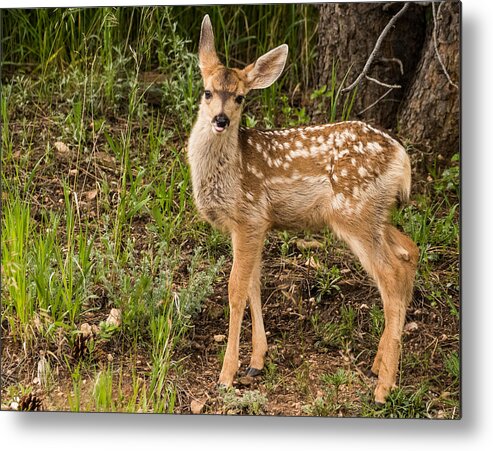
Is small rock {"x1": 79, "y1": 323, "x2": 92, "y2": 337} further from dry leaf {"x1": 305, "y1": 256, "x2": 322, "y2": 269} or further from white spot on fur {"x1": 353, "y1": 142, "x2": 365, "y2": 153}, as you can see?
white spot on fur {"x1": 353, "y1": 142, "x2": 365, "y2": 153}

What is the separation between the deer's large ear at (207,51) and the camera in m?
4.28

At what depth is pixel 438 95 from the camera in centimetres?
431

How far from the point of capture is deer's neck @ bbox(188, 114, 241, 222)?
427 cm

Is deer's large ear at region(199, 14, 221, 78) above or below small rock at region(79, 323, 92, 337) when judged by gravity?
above

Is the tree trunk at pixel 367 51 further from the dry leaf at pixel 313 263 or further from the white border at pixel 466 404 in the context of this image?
the dry leaf at pixel 313 263

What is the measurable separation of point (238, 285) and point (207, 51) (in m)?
0.81

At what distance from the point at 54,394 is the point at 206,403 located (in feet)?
1.77

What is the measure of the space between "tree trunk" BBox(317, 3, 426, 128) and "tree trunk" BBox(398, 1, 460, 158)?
1.6 inches

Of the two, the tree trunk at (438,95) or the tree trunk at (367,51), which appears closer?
the tree trunk at (438,95)

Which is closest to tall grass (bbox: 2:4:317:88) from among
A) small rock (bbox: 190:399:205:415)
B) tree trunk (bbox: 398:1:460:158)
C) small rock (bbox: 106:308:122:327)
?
tree trunk (bbox: 398:1:460:158)

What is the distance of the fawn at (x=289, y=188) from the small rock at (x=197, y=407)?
0.11 metres

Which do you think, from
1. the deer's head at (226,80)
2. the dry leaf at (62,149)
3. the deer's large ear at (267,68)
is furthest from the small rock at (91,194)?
the deer's large ear at (267,68)

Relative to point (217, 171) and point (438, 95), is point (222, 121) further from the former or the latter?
point (438, 95)

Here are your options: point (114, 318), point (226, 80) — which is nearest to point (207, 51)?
point (226, 80)
